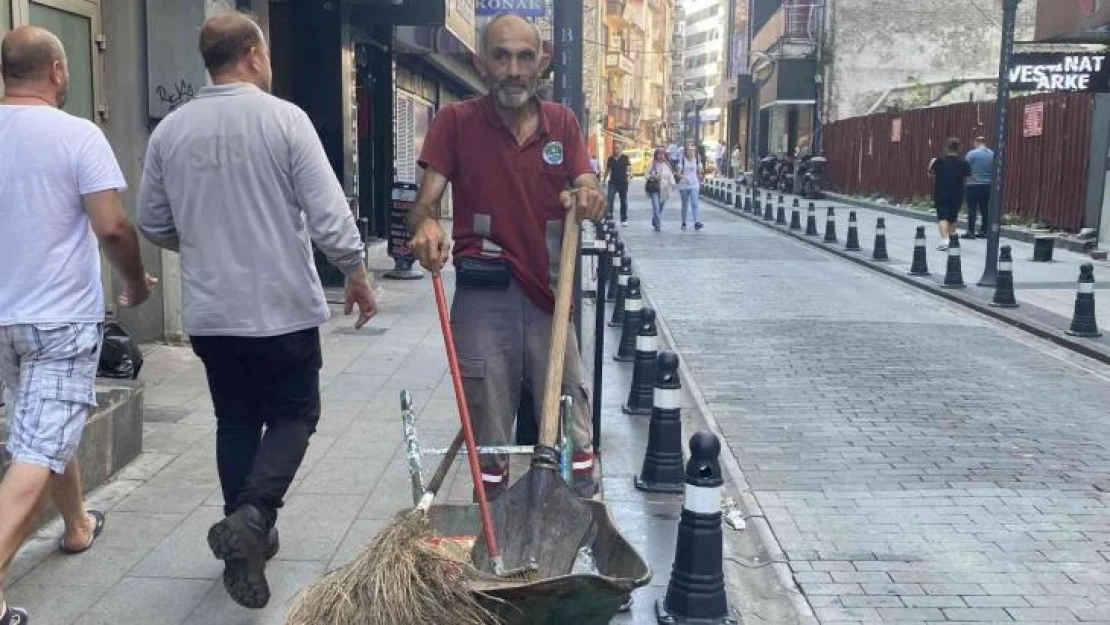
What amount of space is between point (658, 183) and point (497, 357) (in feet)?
65.6

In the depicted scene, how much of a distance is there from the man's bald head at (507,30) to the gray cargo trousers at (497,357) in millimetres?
877

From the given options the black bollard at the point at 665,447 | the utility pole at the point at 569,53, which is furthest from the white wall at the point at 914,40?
the black bollard at the point at 665,447

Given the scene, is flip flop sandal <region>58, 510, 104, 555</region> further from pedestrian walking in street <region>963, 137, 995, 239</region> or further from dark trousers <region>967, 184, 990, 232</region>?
dark trousers <region>967, 184, 990, 232</region>

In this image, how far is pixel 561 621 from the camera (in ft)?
10.4

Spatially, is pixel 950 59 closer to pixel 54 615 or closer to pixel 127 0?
pixel 127 0

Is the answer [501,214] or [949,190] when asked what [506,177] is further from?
[949,190]

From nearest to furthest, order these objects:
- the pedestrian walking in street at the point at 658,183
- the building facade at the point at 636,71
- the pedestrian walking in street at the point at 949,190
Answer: the pedestrian walking in street at the point at 949,190, the pedestrian walking in street at the point at 658,183, the building facade at the point at 636,71

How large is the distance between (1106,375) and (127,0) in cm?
810

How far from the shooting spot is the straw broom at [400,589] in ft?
9.73

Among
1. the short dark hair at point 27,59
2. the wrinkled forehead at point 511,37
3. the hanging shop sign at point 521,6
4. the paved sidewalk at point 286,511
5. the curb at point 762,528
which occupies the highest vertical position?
the hanging shop sign at point 521,6

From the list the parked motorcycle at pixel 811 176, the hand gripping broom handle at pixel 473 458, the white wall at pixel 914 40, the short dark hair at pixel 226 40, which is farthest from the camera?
the white wall at pixel 914 40

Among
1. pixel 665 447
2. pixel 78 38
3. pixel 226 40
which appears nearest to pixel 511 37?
pixel 226 40

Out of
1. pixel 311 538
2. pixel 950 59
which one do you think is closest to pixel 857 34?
pixel 950 59

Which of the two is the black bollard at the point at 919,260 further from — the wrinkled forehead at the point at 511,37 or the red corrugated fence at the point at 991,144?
the wrinkled forehead at the point at 511,37
